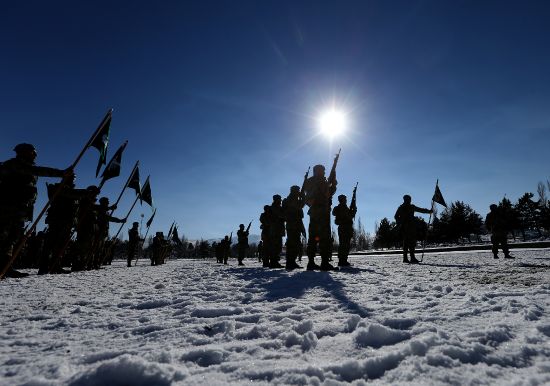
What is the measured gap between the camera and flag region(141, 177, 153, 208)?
1438 cm

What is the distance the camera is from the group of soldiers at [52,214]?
20.8ft

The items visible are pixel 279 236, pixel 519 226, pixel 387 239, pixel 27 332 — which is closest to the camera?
pixel 27 332

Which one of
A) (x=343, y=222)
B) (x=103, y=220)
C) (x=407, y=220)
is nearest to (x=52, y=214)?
(x=103, y=220)

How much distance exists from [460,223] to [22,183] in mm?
69309

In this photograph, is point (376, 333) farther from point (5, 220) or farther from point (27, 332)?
point (5, 220)

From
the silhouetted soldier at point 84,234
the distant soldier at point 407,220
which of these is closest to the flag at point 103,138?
the silhouetted soldier at point 84,234

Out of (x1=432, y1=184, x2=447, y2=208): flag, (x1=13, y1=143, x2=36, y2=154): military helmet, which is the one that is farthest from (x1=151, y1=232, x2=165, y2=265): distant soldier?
(x1=432, y1=184, x2=447, y2=208): flag

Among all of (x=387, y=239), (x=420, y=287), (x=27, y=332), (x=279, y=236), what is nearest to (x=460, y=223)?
(x=387, y=239)

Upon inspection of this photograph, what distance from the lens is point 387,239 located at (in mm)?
71938

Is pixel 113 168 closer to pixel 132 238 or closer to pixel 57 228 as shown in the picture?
pixel 57 228

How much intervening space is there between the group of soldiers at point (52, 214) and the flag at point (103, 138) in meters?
0.97

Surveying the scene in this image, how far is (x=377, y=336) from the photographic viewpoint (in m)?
2.26

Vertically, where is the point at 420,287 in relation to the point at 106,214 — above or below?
below

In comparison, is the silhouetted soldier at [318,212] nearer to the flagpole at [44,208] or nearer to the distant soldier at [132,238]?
the flagpole at [44,208]
